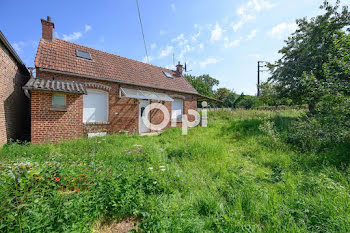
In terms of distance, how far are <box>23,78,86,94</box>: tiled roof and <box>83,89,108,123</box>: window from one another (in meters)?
1.19

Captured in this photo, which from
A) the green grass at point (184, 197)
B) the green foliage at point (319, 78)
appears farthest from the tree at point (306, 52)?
the green grass at point (184, 197)

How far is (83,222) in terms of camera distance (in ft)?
6.26

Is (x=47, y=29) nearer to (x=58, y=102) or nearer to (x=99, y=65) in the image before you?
(x=99, y=65)

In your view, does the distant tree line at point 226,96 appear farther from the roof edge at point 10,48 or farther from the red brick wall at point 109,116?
the roof edge at point 10,48

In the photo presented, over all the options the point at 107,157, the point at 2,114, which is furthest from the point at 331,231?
the point at 2,114

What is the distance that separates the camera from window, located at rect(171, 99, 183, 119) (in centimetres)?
1303

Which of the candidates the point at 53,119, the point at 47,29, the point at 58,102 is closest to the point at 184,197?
the point at 53,119

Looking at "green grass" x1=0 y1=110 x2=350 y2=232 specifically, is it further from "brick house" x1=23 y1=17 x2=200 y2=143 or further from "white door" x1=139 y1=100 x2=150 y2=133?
"white door" x1=139 y1=100 x2=150 y2=133

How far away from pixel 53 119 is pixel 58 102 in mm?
834

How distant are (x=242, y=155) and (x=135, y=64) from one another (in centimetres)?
1096

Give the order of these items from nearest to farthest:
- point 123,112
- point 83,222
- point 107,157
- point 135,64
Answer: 1. point 83,222
2. point 107,157
3. point 123,112
4. point 135,64

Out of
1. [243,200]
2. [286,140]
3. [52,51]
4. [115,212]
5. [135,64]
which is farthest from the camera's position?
[135,64]

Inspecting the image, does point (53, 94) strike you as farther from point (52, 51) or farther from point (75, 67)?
point (52, 51)

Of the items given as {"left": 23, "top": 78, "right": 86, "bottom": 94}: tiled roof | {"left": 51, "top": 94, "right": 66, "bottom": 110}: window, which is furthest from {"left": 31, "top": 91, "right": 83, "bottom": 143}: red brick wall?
Answer: {"left": 23, "top": 78, "right": 86, "bottom": 94}: tiled roof
